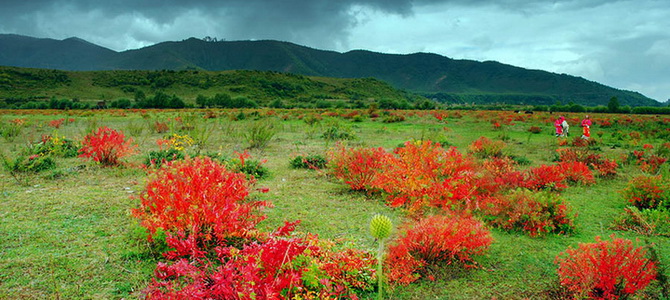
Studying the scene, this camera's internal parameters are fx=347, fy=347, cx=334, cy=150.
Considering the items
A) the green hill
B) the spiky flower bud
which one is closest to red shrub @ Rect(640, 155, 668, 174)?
the spiky flower bud

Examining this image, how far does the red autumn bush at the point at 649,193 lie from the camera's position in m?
5.25

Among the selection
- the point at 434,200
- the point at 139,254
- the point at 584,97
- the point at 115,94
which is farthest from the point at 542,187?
the point at 584,97

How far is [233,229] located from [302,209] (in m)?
1.73

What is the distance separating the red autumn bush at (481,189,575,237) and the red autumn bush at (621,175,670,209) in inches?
69.7

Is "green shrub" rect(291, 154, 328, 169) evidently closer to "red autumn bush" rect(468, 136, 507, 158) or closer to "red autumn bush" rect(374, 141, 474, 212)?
"red autumn bush" rect(374, 141, 474, 212)

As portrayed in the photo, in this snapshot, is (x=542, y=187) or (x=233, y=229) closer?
(x=233, y=229)

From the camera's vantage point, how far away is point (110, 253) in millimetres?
3572

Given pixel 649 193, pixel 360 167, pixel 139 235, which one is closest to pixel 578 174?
pixel 649 193

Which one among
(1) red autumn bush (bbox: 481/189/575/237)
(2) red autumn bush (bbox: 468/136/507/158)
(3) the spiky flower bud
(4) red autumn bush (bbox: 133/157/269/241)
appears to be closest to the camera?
(3) the spiky flower bud

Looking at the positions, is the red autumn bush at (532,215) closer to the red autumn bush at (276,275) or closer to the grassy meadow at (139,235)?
the grassy meadow at (139,235)

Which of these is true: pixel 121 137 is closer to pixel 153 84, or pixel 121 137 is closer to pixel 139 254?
pixel 139 254

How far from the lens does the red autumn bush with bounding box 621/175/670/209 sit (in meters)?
5.25

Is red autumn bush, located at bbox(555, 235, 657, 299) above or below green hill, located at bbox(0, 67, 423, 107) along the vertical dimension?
below

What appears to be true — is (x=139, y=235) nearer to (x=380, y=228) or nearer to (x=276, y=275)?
(x=276, y=275)
